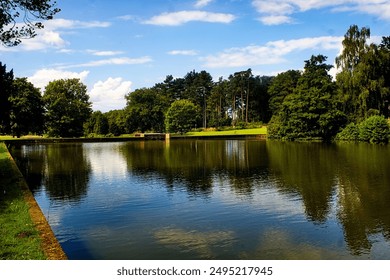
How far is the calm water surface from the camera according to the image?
1183 cm

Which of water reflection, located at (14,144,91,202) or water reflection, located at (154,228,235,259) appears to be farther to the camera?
water reflection, located at (14,144,91,202)

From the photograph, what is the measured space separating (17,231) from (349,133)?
58.4 metres

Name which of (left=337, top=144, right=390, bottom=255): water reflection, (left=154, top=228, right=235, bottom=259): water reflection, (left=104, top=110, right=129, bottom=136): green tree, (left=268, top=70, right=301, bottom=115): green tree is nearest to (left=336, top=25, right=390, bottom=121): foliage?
(left=337, top=144, right=390, bottom=255): water reflection

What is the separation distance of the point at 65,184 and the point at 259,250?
614 inches

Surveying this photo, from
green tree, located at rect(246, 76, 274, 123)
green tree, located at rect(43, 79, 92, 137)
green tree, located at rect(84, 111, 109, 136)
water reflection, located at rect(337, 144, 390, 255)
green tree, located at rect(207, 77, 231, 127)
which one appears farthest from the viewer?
green tree, located at rect(207, 77, 231, 127)

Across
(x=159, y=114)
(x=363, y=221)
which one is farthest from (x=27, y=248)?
(x=159, y=114)

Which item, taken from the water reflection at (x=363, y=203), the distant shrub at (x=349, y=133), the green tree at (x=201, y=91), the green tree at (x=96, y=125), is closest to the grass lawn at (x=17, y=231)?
the water reflection at (x=363, y=203)

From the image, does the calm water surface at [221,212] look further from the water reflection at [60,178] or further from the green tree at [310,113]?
the green tree at [310,113]

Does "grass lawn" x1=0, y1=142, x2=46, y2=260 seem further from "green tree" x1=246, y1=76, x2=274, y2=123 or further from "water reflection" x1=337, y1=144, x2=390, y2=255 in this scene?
"green tree" x1=246, y1=76, x2=274, y2=123

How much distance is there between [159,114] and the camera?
106250 mm

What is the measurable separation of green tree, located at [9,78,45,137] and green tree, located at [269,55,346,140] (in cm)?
4172

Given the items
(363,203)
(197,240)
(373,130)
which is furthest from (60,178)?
(373,130)

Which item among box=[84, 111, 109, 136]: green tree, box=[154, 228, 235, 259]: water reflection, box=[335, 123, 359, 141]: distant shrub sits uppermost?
box=[84, 111, 109, 136]: green tree

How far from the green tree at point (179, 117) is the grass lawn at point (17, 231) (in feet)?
259
